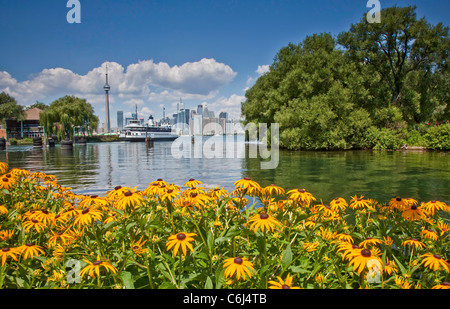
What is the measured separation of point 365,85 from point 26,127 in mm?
81664

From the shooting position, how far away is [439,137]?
26.9 metres

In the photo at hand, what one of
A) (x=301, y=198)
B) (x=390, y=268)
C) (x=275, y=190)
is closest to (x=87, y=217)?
(x=275, y=190)

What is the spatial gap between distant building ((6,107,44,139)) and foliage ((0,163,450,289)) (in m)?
81.6

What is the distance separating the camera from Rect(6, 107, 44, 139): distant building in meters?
69.8

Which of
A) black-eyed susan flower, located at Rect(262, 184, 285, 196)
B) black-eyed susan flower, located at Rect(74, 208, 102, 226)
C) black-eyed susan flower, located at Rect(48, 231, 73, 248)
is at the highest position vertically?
black-eyed susan flower, located at Rect(262, 184, 285, 196)

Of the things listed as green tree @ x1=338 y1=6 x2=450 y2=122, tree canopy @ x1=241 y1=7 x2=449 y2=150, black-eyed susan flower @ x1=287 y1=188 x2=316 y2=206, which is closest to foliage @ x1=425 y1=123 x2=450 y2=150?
tree canopy @ x1=241 y1=7 x2=449 y2=150

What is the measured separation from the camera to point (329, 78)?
104 feet

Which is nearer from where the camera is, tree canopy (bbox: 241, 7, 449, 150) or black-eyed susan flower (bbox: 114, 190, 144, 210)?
black-eyed susan flower (bbox: 114, 190, 144, 210)

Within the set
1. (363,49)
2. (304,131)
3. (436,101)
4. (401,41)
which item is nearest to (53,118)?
→ (304,131)

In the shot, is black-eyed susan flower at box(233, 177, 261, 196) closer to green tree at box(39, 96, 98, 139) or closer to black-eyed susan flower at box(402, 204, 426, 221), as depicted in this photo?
black-eyed susan flower at box(402, 204, 426, 221)

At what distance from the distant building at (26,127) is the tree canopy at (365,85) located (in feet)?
219

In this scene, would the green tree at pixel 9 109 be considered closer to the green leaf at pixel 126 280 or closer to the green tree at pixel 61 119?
the green tree at pixel 61 119

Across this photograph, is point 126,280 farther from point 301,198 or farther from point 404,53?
point 404,53
